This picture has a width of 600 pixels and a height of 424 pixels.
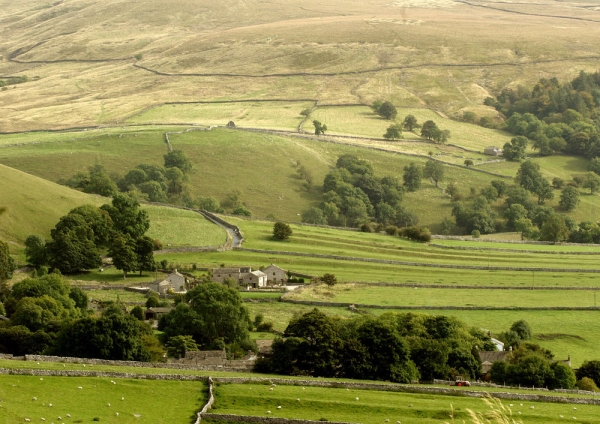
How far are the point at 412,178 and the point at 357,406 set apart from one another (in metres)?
127

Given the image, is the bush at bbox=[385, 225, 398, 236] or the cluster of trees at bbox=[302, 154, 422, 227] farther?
the cluster of trees at bbox=[302, 154, 422, 227]

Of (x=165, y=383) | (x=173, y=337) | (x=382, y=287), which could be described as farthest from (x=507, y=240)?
(x=165, y=383)

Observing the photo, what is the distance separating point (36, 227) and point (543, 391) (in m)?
67.5

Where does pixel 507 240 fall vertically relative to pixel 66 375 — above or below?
below

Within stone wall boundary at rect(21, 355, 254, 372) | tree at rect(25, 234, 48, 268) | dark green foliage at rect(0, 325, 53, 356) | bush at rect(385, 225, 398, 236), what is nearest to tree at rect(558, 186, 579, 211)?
bush at rect(385, 225, 398, 236)

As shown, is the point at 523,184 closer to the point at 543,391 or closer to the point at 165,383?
the point at 543,391

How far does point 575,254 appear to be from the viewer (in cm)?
13488

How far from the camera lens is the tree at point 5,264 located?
9171cm

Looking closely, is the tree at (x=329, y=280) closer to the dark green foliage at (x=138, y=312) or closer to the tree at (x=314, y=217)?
the dark green foliage at (x=138, y=312)

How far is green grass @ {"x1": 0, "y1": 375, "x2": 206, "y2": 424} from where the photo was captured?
45750 millimetres

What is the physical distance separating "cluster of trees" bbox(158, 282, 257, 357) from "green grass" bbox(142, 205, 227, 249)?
38.0 meters

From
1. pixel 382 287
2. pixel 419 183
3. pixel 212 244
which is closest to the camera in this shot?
pixel 382 287

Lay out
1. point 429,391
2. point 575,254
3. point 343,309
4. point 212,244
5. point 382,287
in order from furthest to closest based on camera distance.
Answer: point 575,254 < point 212,244 < point 382,287 < point 343,309 < point 429,391

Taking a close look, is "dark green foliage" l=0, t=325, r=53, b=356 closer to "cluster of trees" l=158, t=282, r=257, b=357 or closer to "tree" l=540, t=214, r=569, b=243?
"cluster of trees" l=158, t=282, r=257, b=357
